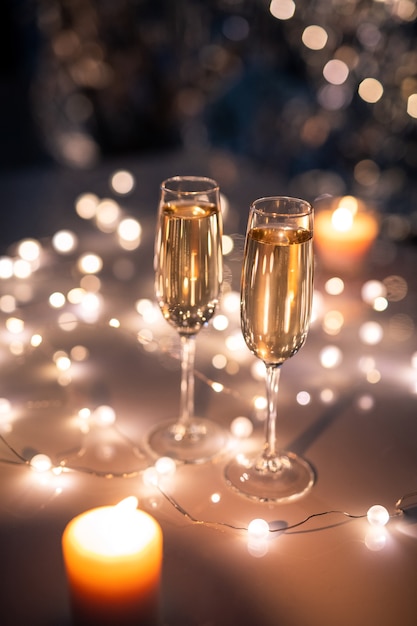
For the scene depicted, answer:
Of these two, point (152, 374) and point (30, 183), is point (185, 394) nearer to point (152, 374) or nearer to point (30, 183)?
point (152, 374)

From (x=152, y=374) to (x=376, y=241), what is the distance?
2.14ft

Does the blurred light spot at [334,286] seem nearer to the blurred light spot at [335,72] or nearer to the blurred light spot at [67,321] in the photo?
the blurred light spot at [67,321]

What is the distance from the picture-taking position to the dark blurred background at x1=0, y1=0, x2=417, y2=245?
2691 millimetres

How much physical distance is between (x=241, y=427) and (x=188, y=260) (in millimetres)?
244

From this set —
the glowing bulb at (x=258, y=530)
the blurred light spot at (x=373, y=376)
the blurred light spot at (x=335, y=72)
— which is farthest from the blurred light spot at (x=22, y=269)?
the blurred light spot at (x=335, y=72)

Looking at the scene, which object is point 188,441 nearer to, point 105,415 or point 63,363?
point 105,415

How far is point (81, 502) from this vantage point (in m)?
0.85

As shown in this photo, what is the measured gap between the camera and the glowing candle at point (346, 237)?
1.45 metres

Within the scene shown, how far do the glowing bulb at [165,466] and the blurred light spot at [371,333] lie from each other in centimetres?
45

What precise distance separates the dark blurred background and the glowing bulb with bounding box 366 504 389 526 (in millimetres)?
1129

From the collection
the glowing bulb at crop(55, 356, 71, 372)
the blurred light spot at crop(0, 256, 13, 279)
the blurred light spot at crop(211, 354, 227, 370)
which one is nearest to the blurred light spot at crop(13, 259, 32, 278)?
the blurred light spot at crop(0, 256, 13, 279)

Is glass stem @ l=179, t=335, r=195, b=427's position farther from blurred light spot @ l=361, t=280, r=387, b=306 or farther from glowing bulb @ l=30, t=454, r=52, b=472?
blurred light spot @ l=361, t=280, r=387, b=306

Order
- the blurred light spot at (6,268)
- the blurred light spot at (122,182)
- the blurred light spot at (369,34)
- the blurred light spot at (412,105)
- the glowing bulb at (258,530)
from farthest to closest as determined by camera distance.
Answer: the blurred light spot at (369,34), the blurred light spot at (412,105), the blurred light spot at (122,182), the blurred light spot at (6,268), the glowing bulb at (258,530)

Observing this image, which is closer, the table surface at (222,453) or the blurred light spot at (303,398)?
the table surface at (222,453)
